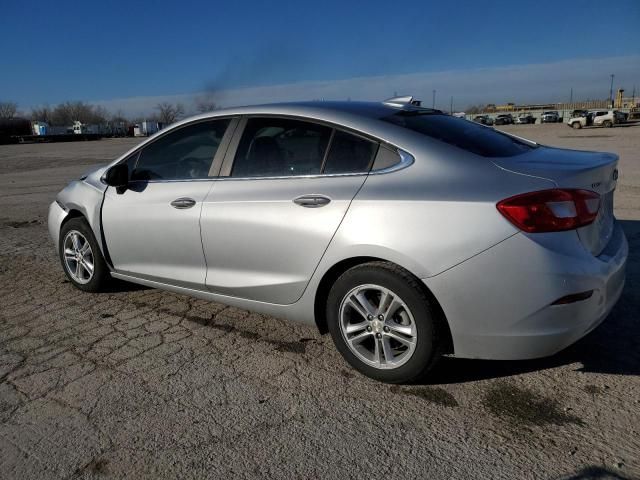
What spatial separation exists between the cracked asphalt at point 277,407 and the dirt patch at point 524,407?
0.03 feet

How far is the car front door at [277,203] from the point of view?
3186 mm

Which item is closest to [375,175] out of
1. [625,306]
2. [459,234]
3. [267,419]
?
[459,234]

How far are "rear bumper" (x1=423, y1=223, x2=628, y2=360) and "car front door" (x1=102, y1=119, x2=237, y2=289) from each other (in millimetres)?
1805

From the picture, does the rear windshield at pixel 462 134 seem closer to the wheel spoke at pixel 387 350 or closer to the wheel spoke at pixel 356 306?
the wheel spoke at pixel 356 306

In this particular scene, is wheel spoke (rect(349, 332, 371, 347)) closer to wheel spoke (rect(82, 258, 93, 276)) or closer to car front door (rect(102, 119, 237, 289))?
car front door (rect(102, 119, 237, 289))

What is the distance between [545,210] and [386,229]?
79cm

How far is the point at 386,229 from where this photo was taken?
114 inches

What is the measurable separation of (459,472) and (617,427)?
0.89 m

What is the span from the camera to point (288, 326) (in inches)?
161

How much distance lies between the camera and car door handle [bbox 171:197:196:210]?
3.82 metres

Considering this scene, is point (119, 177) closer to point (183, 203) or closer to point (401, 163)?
point (183, 203)

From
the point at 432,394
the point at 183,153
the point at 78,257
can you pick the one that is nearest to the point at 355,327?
the point at 432,394

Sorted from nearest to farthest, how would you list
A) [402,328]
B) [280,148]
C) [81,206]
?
[402,328] < [280,148] < [81,206]

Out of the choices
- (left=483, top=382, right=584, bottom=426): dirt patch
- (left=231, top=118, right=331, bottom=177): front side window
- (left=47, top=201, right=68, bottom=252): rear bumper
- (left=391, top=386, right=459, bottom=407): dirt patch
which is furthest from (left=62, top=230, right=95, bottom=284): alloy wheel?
(left=483, top=382, right=584, bottom=426): dirt patch
